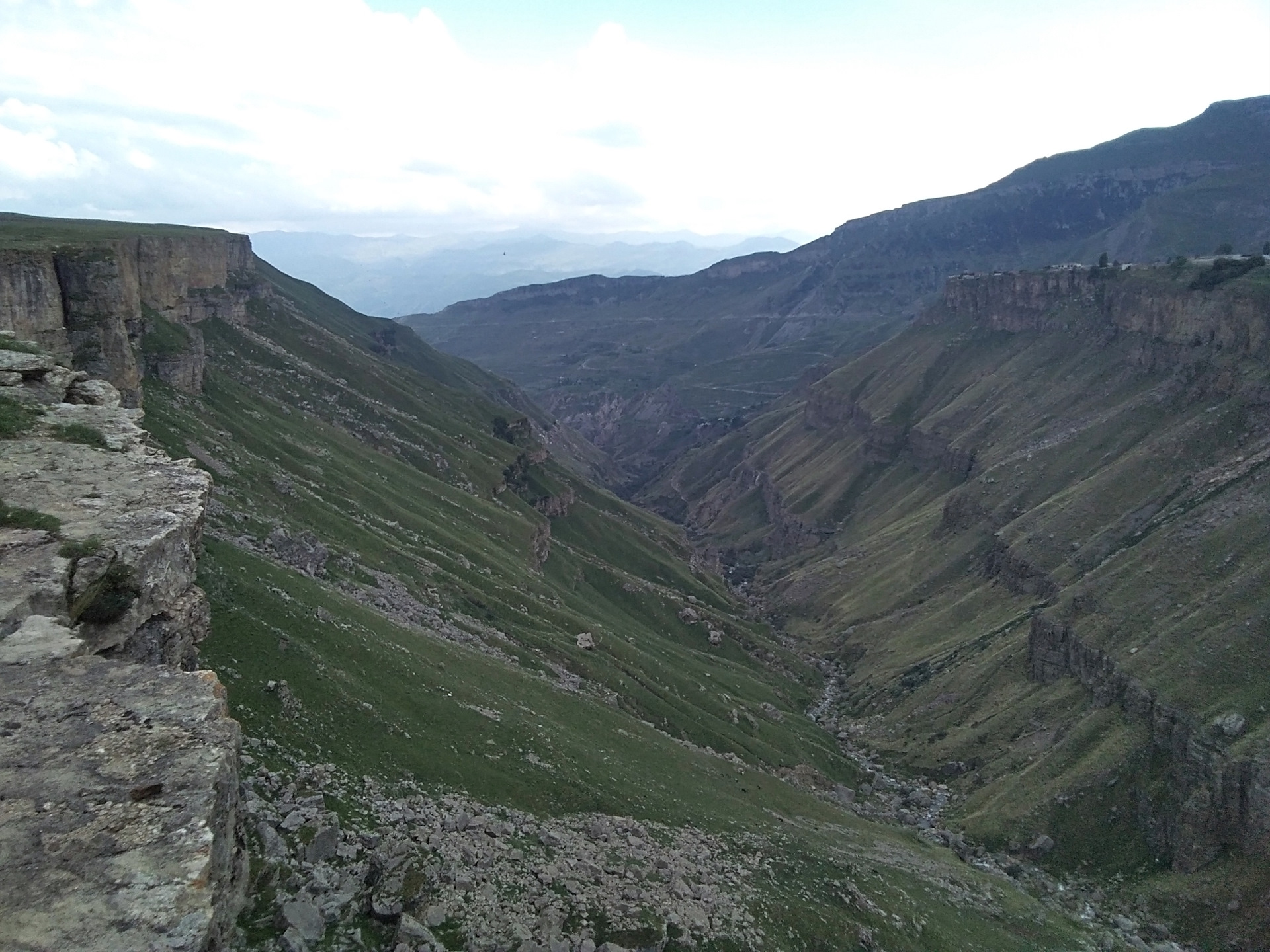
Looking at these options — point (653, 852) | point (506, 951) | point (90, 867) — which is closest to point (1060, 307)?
point (653, 852)

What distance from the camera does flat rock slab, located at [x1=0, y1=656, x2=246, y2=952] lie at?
43.8 feet

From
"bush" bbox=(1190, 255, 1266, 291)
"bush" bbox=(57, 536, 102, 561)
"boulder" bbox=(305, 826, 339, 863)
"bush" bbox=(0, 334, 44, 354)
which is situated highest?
"bush" bbox=(1190, 255, 1266, 291)

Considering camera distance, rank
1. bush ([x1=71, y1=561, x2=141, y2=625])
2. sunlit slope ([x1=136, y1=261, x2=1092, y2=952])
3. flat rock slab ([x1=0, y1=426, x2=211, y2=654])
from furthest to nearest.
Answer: sunlit slope ([x1=136, y1=261, x2=1092, y2=952]), bush ([x1=71, y1=561, x2=141, y2=625]), flat rock slab ([x1=0, y1=426, x2=211, y2=654])

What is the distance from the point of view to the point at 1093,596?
91250mm

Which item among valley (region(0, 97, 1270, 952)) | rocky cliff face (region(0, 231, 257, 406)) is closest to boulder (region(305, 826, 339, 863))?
valley (region(0, 97, 1270, 952))

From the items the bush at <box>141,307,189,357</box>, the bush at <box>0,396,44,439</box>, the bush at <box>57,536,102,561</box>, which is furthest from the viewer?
the bush at <box>141,307,189,357</box>

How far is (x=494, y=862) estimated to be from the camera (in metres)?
33.3

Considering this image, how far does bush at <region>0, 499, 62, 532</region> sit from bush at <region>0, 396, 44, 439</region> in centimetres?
711

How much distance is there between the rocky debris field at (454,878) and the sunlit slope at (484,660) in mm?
2796

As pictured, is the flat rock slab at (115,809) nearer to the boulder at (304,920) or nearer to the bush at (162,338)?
the boulder at (304,920)

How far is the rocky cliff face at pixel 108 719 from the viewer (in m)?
13.7

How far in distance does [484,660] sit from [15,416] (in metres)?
37.6

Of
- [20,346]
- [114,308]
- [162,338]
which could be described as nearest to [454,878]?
[20,346]

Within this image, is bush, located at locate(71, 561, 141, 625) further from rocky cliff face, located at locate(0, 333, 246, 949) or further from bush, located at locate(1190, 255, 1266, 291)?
bush, located at locate(1190, 255, 1266, 291)
